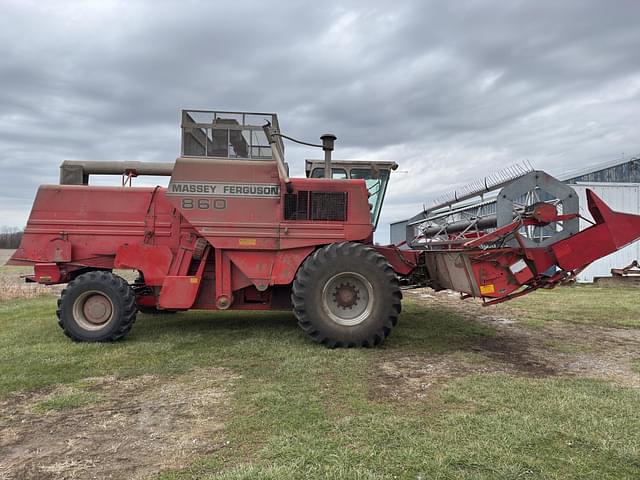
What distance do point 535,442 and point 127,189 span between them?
6.11 metres

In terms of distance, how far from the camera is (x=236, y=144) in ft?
22.1

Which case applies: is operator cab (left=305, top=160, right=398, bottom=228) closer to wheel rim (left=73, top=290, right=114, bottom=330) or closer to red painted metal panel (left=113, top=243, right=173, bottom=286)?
red painted metal panel (left=113, top=243, right=173, bottom=286)

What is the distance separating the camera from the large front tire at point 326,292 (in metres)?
5.84

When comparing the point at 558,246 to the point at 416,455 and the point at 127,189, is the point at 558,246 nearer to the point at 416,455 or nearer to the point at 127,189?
the point at 416,455

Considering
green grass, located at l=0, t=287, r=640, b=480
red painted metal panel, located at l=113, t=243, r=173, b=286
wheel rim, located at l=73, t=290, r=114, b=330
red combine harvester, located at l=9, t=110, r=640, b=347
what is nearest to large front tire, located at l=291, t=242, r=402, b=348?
red combine harvester, located at l=9, t=110, r=640, b=347

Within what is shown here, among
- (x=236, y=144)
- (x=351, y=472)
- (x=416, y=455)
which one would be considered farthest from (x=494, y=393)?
(x=236, y=144)

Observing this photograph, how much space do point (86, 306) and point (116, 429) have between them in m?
3.21

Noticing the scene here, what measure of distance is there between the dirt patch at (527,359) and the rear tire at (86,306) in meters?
3.48

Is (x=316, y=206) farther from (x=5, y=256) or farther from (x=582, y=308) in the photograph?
(x=5, y=256)

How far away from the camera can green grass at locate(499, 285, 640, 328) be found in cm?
828

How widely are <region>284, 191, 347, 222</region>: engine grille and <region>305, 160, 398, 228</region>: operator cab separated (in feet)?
3.08

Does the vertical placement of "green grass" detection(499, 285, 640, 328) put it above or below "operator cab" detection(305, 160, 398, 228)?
below

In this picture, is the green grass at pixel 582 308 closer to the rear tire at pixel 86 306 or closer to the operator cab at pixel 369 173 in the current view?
the operator cab at pixel 369 173

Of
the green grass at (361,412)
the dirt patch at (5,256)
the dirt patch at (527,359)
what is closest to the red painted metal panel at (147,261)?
the green grass at (361,412)
